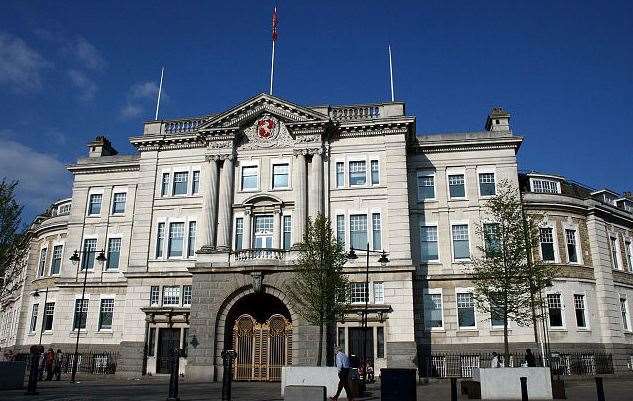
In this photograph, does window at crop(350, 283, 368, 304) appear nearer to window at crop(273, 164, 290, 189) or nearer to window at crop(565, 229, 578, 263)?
window at crop(273, 164, 290, 189)

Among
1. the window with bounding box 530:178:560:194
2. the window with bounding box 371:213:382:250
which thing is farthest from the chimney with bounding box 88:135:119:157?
the window with bounding box 530:178:560:194

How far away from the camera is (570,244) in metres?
39.8

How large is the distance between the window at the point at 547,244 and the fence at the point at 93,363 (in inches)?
1221

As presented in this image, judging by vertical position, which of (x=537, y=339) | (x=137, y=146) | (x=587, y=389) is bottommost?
(x=587, y=389)

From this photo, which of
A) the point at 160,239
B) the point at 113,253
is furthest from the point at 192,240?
the point at 113,253

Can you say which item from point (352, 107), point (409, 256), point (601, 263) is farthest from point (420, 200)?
point (601, 263)

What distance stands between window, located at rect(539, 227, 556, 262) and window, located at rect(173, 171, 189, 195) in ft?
83.9

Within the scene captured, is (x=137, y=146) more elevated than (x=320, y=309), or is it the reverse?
(x=137, y=146)

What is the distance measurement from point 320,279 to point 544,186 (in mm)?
21317

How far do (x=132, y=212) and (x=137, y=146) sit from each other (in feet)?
17.3

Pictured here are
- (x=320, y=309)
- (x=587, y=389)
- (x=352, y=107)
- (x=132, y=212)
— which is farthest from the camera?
(x=132, y=212)

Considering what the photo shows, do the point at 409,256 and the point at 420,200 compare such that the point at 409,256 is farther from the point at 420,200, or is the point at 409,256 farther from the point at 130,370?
the point at 130,370

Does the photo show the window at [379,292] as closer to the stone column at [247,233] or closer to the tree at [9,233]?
the stone column at [247,233]

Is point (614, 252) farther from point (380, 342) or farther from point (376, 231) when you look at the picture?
point (380, 342)
